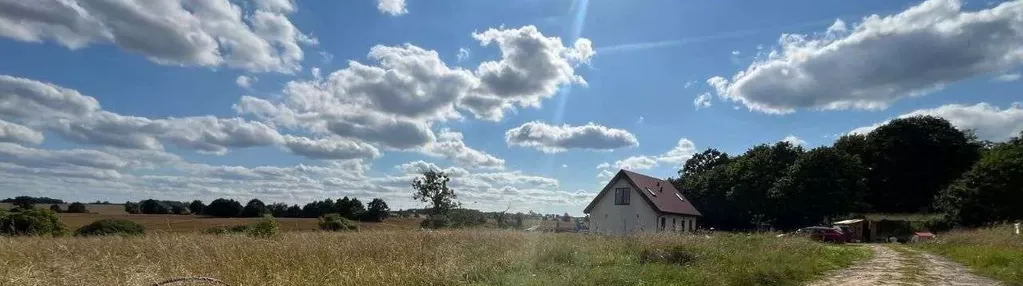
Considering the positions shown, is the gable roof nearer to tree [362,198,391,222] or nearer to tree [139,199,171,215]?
tree [362,198,391,222]

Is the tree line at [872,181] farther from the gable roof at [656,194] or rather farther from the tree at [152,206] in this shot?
the tree at [152,206]

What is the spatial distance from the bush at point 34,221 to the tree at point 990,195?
53.4 meters

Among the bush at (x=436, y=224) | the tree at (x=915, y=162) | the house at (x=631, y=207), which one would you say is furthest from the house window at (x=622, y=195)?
the tree at (x=915, y=162)

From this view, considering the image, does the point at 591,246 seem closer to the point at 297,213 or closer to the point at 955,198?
the point at 955,198

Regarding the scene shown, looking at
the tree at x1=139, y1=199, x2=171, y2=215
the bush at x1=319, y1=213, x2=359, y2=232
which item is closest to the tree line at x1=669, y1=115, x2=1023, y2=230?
the bush at x1=319, y1=213, x2=359, y2=232

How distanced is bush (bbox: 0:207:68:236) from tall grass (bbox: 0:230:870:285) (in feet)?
47.3

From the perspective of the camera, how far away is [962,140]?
7025 centimetres

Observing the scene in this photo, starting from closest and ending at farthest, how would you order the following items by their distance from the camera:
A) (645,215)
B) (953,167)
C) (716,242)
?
(716,242), (645,215), (953,167)

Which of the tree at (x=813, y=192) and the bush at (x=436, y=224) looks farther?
the tree at (x=813, y=192)

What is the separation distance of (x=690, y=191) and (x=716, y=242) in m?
45.0

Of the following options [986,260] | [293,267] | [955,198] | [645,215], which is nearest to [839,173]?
[955,198]

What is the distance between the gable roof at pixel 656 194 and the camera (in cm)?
4734

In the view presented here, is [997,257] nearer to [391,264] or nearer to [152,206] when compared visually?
[391,264]

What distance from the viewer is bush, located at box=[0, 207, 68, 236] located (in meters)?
24.6
